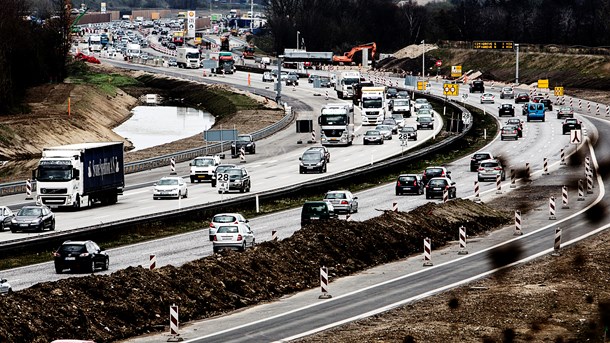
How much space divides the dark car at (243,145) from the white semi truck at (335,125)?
7.05 m

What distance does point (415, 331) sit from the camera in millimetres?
36094

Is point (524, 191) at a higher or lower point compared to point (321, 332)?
lower

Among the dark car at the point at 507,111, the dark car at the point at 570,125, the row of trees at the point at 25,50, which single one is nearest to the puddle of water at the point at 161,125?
the row of trees at the point at 25,50

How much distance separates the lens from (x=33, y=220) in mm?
60938

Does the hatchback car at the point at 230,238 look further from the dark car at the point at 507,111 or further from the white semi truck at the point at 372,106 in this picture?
the dark car at the point at 507,111

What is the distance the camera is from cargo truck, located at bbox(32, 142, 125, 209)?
231 feet

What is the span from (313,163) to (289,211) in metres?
22.2

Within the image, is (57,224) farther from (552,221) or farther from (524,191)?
(524,191)

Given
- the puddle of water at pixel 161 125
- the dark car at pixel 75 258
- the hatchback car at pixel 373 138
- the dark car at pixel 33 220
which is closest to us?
the dark car at pixel 75 258

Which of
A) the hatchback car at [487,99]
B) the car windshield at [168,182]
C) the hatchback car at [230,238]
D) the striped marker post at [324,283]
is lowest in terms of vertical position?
the hatchback car at [487,99]

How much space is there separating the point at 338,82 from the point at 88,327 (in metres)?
147

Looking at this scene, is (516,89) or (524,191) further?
(516,89)

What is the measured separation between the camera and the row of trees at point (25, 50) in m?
148

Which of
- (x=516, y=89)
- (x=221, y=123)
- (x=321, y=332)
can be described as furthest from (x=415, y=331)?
(x=516, y=89)
